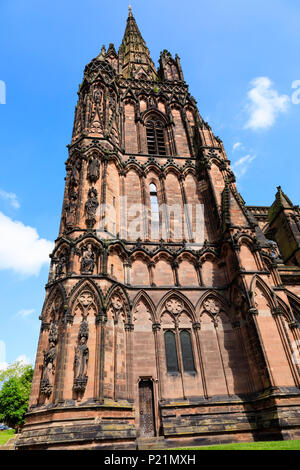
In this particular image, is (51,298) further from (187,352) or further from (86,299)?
(187,352)

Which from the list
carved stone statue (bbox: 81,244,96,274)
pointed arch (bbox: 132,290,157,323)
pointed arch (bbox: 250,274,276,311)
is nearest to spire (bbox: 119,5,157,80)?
carved stone statue (bbox: 81,244,96,274)

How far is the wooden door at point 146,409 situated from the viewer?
11664mm

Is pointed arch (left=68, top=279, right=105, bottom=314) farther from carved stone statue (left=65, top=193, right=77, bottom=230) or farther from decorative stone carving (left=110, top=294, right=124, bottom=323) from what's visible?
carved stone statue (left=65, top=193, right=77, bottom=230)

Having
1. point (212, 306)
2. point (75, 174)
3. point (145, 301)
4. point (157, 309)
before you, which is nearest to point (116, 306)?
point (145, 301)

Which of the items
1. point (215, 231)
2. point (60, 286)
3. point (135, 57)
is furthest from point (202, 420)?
point (135, 57)

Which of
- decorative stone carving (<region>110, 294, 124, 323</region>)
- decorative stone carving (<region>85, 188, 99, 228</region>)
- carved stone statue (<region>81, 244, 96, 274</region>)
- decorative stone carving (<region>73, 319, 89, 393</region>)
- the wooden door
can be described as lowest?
the wooden door

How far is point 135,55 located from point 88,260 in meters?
30.1

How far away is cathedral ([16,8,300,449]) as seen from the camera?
10938 mm

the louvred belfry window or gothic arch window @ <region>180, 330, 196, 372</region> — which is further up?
the louvred belfry window

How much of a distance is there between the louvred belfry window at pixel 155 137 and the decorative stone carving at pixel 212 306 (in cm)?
1126

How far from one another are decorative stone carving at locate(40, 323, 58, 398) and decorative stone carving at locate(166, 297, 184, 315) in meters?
5.24

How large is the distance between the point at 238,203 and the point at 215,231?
1.99m

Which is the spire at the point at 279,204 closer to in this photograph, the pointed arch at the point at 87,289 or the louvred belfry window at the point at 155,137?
the louvred belfry window at the point at 155,137

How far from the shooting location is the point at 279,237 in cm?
2275
